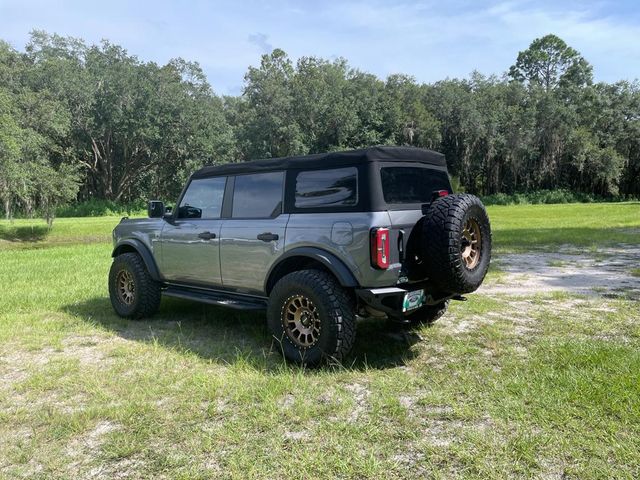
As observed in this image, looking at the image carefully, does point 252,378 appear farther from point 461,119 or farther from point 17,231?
point 461,119

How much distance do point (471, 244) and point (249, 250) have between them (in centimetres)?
207

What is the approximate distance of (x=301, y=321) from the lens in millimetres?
4207

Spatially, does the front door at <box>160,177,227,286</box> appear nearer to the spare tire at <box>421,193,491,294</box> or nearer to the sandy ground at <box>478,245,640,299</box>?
the spare tire at <box>421,193,491,294</box>

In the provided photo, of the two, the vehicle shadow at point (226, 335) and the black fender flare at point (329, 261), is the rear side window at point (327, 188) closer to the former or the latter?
the black fender flare at point (329, 261)

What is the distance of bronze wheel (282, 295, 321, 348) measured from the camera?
408cm

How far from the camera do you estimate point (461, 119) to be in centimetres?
4800

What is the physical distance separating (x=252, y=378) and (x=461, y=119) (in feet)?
158

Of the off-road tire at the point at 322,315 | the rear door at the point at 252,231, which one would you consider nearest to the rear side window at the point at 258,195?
the rear door at the point at 252,231

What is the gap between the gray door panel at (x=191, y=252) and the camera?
16.6 feet

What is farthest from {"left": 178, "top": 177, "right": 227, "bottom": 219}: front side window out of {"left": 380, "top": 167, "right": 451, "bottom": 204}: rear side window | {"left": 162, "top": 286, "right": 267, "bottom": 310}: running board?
{"left": 380, "top": 167, "right": 451, "bottom": 204}: rear side window

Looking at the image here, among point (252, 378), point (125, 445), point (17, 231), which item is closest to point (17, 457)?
point (125, 445)

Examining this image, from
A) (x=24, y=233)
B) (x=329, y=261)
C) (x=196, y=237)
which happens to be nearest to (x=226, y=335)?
(x=196, y=237)

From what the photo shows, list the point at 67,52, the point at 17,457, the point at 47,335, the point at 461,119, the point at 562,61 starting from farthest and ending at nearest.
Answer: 1. the point at 562,61
2. the point at 461,119
3. the point at 67,52
4. the point at 47,335
5. the point at 17,457

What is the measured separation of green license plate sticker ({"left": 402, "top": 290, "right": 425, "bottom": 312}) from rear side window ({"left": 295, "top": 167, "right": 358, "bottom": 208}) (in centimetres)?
89
